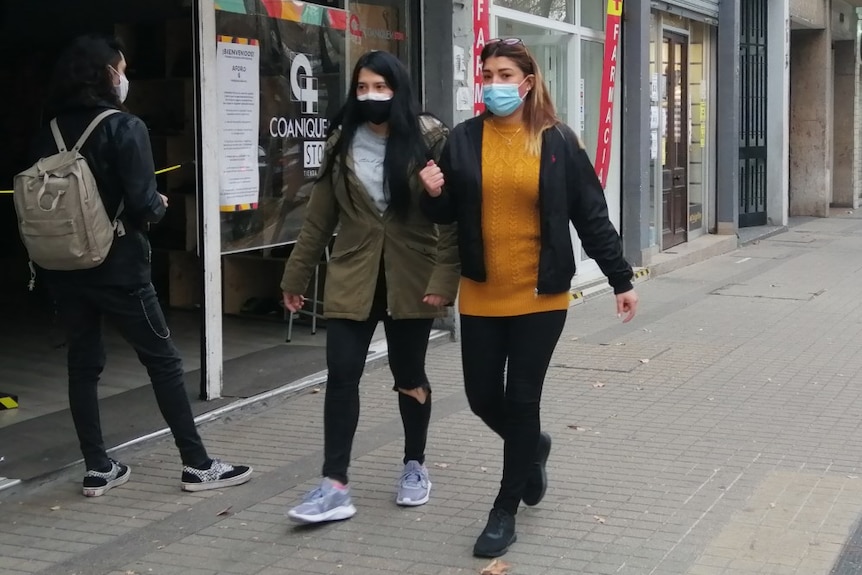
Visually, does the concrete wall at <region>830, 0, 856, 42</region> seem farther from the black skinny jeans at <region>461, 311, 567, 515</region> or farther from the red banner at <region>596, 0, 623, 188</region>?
the black skinny jeans at <region>461, 311, 567, 515</region>

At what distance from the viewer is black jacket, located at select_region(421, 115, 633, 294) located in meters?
4.31

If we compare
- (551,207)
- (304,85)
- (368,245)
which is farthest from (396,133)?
(304,85)

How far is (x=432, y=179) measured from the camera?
4.26 m

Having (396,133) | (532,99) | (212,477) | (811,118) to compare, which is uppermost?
(811,118)

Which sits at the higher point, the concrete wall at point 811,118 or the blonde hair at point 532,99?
the concrete wall at point 811,118

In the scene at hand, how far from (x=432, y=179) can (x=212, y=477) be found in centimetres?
192

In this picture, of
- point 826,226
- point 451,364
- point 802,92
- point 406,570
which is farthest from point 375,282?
point 802,92

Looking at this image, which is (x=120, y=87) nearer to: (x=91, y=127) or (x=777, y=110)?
(x=91, y=127)

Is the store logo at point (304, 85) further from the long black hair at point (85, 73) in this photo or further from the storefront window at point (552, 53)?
the storefront window at point (552, 53)

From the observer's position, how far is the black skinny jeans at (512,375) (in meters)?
4.38

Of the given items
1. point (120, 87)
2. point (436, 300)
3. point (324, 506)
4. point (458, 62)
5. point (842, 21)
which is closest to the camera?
point (436, 300)

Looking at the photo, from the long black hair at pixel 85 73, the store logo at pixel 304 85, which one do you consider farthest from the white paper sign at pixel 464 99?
the long black hair at pixel 85 73

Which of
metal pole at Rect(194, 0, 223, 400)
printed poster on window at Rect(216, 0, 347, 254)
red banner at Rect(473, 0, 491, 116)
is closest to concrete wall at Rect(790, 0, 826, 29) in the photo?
Answer: red banner at Rect(473, 0, 491, 116)

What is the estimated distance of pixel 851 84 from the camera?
22.5 m
